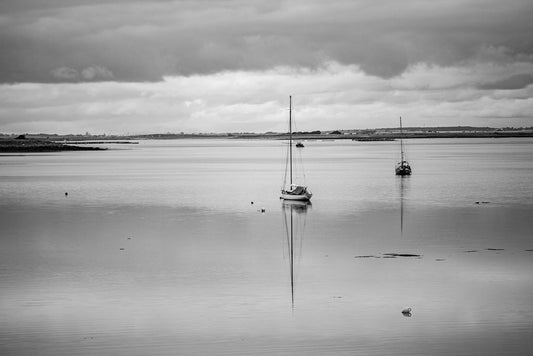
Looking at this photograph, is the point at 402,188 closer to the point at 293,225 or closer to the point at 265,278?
the point at 293,225

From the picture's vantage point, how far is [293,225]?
40125 millimetres

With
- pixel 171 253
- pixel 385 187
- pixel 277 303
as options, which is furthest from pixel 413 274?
pixel 385 187

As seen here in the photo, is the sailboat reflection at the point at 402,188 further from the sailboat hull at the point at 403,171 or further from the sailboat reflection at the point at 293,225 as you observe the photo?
the sailboat reflection at the point at 293,225

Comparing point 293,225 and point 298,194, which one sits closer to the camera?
point 293,225

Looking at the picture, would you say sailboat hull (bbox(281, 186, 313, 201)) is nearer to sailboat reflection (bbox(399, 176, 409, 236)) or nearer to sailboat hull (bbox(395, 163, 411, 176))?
sailboat reflection (bbox(399, 176, 409, 236))

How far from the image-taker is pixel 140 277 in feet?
84.9

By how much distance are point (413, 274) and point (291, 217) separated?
18.3m

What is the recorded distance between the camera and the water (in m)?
18.7

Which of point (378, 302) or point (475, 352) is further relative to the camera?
point (378, 302)

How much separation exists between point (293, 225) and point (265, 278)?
47.1 ft

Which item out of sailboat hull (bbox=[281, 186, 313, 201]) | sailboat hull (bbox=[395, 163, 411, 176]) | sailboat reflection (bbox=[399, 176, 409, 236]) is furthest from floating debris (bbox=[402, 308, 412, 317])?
sailboat hull (bbox=[395, 163, 411, 176])

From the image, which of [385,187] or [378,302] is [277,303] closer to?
[378,302]

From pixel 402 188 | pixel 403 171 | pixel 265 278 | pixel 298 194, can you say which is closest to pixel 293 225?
pixel 298 194

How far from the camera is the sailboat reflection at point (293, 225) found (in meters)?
30.9
